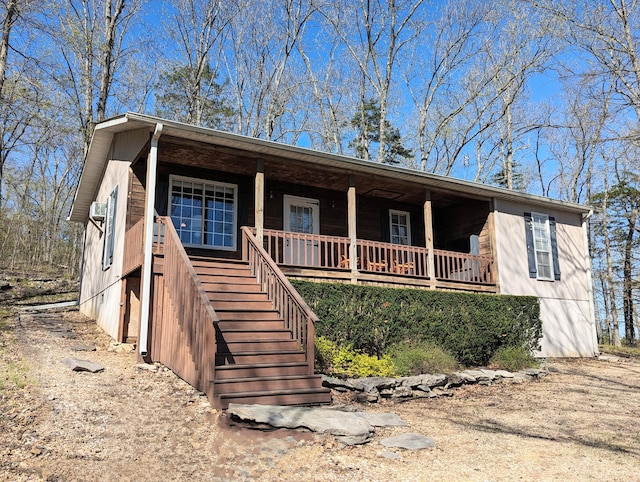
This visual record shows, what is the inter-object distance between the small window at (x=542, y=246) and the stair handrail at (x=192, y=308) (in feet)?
31.3

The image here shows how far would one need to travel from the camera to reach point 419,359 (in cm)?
898

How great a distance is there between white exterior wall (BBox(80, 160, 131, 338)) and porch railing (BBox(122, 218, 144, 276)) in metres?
0.32

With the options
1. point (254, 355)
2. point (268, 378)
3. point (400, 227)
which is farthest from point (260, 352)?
point (400, 227)

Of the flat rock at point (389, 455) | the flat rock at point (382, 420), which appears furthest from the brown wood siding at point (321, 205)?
the flat rock at point (389, 455)

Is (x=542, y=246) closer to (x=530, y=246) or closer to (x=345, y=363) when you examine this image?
(x=530, y=246)

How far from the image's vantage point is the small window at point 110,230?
1060 cm

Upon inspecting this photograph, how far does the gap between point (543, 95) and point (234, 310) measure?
75.3 ft

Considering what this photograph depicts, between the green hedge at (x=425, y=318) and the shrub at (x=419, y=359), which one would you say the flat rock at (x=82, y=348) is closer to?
the green hedge at (x=425, y=318)

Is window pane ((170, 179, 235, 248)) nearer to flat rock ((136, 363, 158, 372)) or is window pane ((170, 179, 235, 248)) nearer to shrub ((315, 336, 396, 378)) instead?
flat rock ((136, 363, 158, 372))

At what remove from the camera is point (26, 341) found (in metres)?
8.64

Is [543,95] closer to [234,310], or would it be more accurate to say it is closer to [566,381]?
[566,381]

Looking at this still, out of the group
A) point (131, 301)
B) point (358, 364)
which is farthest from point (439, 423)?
point (131, 301)

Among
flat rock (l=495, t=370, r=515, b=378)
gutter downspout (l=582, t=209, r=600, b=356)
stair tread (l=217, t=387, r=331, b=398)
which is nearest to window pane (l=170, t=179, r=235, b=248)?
stair tread (l=217, t=387, r=331, b=398)

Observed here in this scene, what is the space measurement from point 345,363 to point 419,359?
5.10 feet
